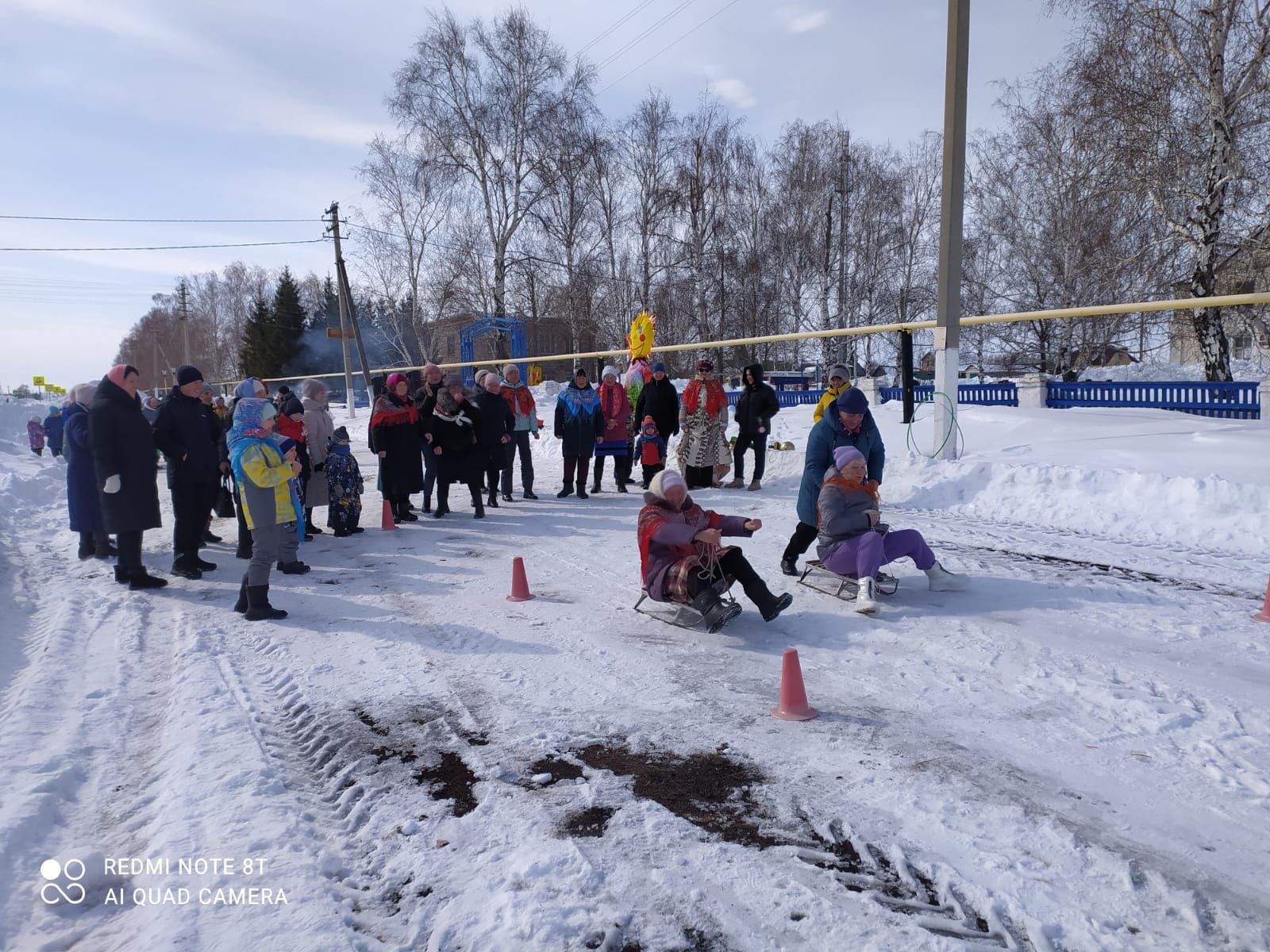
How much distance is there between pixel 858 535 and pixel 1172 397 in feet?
42.0

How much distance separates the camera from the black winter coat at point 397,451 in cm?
1014

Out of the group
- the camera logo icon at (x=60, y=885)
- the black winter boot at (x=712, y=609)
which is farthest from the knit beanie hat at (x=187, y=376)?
the camera logo icon at (x=60, y=885)

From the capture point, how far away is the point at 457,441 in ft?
34.1

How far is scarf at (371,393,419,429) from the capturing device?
10039mm

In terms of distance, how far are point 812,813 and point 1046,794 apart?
101 cm

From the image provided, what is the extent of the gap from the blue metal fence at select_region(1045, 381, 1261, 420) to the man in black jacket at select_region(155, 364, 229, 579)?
15.7 metres

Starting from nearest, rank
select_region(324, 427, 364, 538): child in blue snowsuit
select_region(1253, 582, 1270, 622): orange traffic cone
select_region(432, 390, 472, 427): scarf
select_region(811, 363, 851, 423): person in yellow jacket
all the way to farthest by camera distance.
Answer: select_region(1253, 582, 1270, 622): orange traffic cone
select_region(811, 363, 851, 423): person in yellow jacket
select_region(324, 427, 364, 538): child in blue snowsuit
select_region(432, 390, 472, 427): scarf

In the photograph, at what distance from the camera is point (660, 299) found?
3259 cm

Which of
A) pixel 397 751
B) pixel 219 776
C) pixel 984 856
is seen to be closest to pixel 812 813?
pixel 984 856

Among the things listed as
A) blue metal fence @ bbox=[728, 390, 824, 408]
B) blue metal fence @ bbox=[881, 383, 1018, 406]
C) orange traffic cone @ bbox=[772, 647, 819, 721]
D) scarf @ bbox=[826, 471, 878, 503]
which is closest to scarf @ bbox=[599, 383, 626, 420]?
scarf @ bbox=[826, 471, 878, 503]

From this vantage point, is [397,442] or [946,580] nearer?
[946,580]

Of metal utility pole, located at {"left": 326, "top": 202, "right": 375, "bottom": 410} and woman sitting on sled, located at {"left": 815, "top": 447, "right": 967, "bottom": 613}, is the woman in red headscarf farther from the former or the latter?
metal utility pole, located at {"left": 326, "top": 202, "right": 375, "bottom": 410}

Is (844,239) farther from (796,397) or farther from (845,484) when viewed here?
(845,484)

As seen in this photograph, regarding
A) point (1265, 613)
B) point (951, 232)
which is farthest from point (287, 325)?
point (1265, 613)
